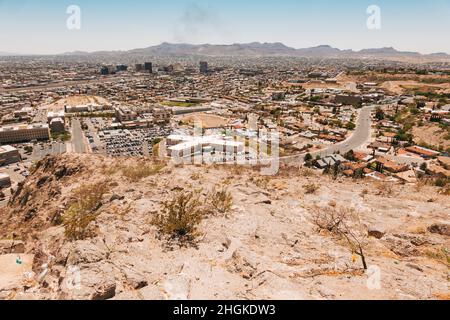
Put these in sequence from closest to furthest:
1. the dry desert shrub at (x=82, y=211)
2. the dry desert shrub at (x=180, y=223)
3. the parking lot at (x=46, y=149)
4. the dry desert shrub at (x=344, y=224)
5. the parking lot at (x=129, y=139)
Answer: the dry desert shrub at (x=344, y=224) → the dry desert shrub at (x=82, y=211) → the dry desert shrub at (x=180, y=223) → the parking lot at (x=129, y=139) → the parking lot at (x=46, y=149)

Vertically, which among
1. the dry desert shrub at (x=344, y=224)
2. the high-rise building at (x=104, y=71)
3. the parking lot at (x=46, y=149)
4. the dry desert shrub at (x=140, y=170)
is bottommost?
the parking lot at (x=46, y=149)

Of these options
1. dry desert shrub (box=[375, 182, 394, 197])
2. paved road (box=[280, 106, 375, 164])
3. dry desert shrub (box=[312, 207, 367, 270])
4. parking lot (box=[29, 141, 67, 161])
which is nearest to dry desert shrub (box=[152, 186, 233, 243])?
dry desert shrub (box=[312, 207, 367, 270])

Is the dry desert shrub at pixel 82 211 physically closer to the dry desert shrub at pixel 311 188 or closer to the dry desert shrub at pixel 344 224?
the dry desert shrub at pixel 344 224

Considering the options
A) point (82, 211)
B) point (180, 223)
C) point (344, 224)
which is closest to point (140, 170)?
point (82, 211)

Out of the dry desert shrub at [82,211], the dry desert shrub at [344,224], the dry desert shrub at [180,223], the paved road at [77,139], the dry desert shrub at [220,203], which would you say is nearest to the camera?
the dry desert shrub at [344,224]

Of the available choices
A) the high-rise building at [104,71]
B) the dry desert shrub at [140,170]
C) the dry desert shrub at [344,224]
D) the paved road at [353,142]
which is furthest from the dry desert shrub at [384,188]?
the high-rise building at [104,71]

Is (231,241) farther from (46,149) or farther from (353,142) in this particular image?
(46,149)

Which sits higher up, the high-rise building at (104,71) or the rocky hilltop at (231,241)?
the high-rise building at (104,71)

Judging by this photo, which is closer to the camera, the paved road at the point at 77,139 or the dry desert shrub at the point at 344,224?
the dry desert shrub at the point at 344,224
